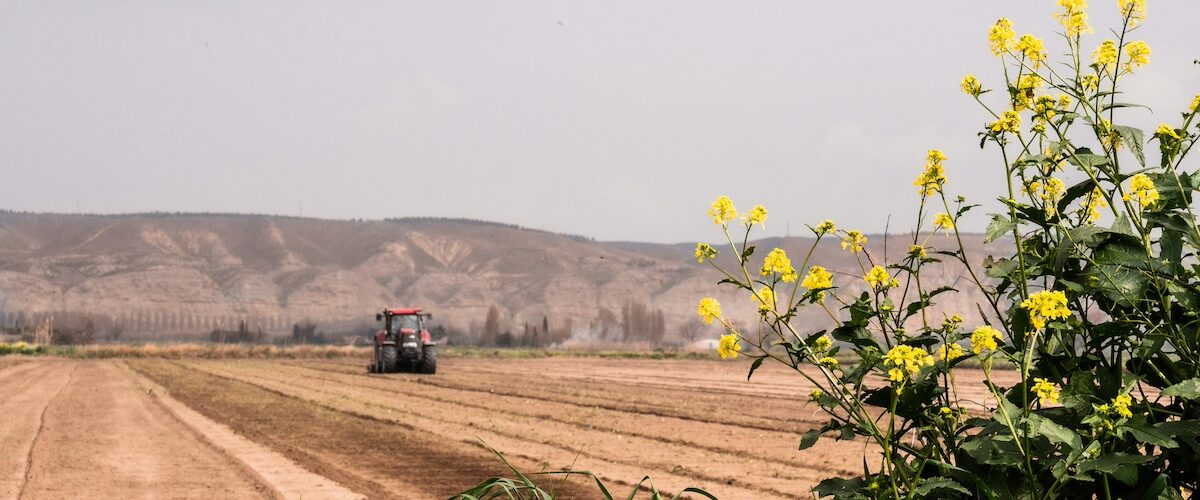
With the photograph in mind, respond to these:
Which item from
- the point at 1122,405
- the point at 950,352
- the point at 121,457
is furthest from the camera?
the point at 121,457

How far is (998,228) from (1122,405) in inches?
25.0

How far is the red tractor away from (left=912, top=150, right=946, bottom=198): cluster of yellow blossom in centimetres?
3431

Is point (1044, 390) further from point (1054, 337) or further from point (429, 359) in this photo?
point (429, 359)

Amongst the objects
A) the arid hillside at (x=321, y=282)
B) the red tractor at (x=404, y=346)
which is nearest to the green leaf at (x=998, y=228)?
the red tractor at (x=404, y=346)

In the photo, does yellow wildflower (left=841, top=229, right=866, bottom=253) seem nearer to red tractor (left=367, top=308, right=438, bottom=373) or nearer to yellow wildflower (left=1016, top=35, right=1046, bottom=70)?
yellow wildflower (left=1016, top=35, right=1046, bottom=70)

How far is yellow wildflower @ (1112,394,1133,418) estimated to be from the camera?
11.3 ft

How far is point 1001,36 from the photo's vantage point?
161 inches

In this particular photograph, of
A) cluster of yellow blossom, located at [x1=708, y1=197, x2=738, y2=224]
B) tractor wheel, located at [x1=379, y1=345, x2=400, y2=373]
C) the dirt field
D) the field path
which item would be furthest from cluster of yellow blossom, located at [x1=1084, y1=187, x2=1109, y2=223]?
tractor wheel, located at [x1=379, y1=345, x2=400, y2=373]

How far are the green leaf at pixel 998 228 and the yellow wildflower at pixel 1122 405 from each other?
0.58 meters

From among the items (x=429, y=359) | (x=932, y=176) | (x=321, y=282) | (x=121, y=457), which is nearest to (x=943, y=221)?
(x=932, y=176)

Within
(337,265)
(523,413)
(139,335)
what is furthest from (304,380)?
(337,265)

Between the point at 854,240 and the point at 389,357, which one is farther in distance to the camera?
the point at 389,357

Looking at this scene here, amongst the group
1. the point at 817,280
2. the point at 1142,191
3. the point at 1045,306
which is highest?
the point at 1142,191

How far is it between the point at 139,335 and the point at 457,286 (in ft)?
140
